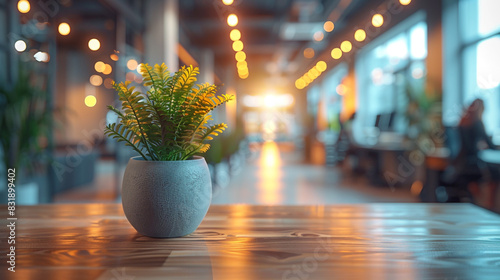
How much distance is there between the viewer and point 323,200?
5633mm

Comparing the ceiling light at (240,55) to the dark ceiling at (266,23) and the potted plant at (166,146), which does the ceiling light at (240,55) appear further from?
the potted plant at (166,146)

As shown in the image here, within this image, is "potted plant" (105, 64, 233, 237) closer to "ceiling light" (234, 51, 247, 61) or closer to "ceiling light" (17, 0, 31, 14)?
"ceiling light" (17, 0, 31, 14)

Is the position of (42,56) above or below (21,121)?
above

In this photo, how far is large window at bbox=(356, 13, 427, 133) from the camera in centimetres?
699

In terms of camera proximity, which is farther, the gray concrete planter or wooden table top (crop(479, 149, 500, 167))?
wooden table top (crop(479, 149, 500, 167))

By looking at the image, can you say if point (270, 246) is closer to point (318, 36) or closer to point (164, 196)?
→ point (164, 196)

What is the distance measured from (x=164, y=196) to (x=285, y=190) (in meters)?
5.76

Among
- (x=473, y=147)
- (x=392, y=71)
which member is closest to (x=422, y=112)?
(x=473, y=147)

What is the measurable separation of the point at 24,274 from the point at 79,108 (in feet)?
42.0

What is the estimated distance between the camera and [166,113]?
90 cm

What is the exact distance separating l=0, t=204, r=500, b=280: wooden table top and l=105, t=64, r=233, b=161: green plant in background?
0.76 feet

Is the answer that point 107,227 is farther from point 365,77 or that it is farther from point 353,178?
point 365,77

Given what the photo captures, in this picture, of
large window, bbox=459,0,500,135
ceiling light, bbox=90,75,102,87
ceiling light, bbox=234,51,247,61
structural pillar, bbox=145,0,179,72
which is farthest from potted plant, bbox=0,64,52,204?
ceiling light, bbox=90,75,102,87

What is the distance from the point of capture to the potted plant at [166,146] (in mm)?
856
